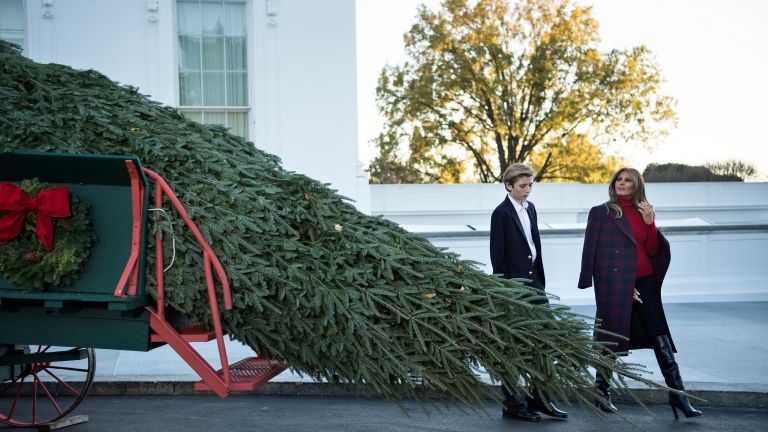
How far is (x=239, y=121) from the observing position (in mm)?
11469

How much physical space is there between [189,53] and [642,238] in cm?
687

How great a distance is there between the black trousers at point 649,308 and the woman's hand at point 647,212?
16.9 inches

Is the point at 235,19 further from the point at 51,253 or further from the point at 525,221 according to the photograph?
Answer: the point at 51,253

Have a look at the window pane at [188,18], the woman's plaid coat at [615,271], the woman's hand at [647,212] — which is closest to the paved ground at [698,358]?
the woman's plaid coat at [615,271]

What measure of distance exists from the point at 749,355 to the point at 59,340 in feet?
21.9

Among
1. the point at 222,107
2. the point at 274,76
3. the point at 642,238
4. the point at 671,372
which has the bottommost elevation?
the point at 671,372

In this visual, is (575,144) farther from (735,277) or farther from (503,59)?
(735,277)

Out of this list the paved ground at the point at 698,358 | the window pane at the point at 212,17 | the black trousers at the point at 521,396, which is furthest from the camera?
the window pane at the point at 212,17

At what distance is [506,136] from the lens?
41.2 meters

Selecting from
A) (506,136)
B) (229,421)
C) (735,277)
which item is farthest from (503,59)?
(229,421)

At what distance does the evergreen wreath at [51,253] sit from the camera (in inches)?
174

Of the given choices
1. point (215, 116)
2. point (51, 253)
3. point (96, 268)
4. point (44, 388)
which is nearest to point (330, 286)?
point (96, 268)

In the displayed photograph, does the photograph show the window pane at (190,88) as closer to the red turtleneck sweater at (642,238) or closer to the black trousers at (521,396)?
the black trousers at (521,396)

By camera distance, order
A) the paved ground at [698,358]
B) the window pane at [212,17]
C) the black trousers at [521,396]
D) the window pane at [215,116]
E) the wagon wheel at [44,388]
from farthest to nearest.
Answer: the window pane at [215,116], the window pane at [212,17], the paved ground at [698,358], the black trousers at [521,396], the wagon wheel at [44,388]
